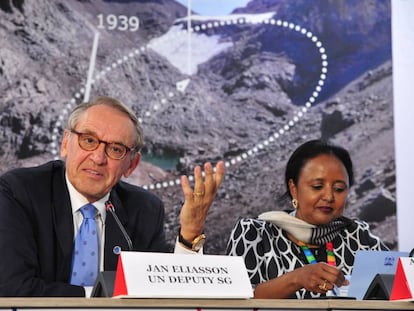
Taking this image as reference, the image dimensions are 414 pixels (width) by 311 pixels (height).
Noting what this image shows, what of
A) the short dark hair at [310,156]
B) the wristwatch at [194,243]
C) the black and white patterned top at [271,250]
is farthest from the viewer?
the short dark hair at [310,156]

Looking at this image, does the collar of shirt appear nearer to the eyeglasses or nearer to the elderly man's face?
the elderly man's face

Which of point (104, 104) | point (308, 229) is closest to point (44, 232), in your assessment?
point (104, 104)

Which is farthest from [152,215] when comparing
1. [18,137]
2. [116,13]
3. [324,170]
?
[116,13]

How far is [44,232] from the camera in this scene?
7.18 ft

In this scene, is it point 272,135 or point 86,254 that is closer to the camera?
point 86,254

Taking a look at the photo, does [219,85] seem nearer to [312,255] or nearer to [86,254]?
[312,255]

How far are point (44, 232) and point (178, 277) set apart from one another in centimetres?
71

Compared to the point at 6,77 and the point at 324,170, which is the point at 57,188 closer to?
the point at 324,170

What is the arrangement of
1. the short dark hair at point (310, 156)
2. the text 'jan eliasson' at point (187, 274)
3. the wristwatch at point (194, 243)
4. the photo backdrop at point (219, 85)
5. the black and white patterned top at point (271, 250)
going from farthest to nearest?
the photo backdrop at point (219, 85) < the short dark hair at point (310, 156) < the black and white patterned top at point (271, 250) < the wristwatch at point (194, 243) < the text 'jan eliasson' at point (187, 274)

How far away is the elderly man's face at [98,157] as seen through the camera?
2.26 m

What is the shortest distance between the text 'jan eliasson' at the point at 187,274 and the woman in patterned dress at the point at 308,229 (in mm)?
785

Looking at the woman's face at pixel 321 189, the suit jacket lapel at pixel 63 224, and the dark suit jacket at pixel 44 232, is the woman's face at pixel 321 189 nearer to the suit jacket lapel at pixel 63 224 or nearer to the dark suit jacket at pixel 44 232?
the dark suit jacket at pixel 44 232

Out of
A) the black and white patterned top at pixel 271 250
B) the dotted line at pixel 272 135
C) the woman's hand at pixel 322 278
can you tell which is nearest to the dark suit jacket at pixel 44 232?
the black and white patterned top at pixel 271 250

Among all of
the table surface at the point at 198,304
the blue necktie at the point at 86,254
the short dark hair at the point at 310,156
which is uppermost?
the short dark hair at the point at 310,156
